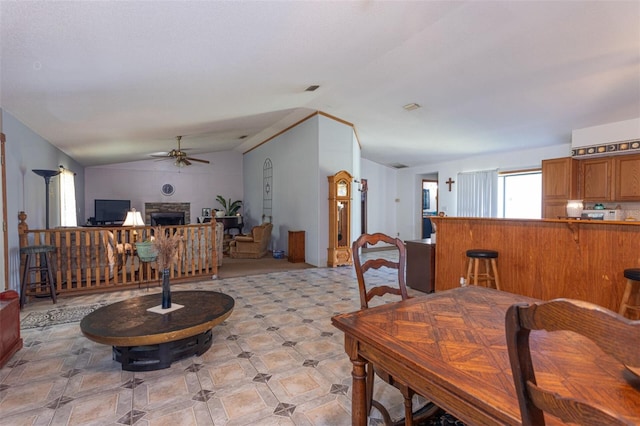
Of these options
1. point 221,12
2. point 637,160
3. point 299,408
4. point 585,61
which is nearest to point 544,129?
point 637,160

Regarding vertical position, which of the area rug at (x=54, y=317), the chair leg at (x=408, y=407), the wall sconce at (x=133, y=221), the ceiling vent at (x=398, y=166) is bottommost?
the area rug at (x=54, y=317)

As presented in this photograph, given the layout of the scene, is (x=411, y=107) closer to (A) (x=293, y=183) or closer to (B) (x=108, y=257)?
(A) (x=293, y=183)

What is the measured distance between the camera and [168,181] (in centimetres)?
1011

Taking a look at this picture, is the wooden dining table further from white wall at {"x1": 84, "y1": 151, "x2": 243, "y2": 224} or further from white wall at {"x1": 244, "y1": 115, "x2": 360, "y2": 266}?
white wall at {"x1": 84, "y1": 151, "x2": 243, "y2": 224}

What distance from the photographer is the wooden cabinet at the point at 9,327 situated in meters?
2.48

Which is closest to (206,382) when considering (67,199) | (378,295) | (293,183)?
(378,295)

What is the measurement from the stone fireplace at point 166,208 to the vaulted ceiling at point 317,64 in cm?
422

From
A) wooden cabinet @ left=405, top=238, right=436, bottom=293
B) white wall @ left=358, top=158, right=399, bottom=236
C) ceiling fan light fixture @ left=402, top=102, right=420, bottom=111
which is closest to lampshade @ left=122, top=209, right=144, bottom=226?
wooden cabinet @ left=405, top=238, right=436, bottom=293

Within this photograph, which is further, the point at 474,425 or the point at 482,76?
the point at 482,76

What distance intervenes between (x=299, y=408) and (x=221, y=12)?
2.76m

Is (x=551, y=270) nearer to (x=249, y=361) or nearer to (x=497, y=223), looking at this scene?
(x=497, y=223)

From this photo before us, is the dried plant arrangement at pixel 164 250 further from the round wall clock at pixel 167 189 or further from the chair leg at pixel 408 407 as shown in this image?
the round wall clock at pixel 167 189

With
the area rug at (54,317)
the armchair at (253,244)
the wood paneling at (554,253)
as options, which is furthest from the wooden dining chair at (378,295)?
the armchair at (253,244)

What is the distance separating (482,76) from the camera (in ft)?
12.7
